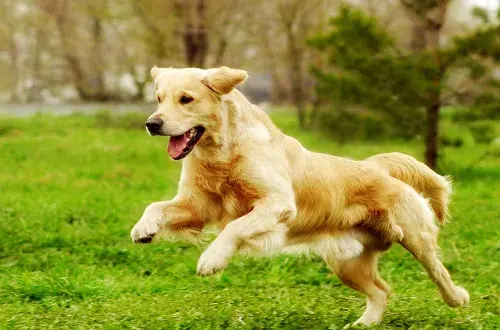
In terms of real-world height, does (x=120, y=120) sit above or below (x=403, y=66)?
below

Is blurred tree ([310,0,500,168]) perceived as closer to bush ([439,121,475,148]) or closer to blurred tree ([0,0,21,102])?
bush ([439,121,475,148])

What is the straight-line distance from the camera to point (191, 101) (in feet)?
17.3

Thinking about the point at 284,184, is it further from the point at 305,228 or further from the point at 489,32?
the point at 489,32

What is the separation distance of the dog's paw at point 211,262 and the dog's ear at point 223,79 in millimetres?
1026

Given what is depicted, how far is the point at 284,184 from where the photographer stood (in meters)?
5.46

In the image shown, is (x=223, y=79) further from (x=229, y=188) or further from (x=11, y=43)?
(x=11, y=43)

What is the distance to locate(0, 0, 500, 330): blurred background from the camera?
22.0 ft

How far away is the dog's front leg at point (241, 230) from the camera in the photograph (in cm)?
502

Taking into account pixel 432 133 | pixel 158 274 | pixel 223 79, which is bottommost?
pixel 158 274

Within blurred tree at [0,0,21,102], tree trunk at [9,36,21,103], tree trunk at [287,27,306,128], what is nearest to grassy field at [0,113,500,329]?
tree trunk at [287,27,306,128]

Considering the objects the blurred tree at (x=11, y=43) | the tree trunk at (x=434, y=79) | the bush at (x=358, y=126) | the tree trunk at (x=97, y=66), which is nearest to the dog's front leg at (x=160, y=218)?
the bush at (x=358, y=126)

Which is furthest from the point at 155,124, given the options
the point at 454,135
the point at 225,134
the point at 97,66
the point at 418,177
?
the point at 97,66

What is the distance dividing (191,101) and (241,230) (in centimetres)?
85

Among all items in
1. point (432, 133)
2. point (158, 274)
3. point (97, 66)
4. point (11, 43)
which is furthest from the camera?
point (11, 43)
